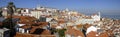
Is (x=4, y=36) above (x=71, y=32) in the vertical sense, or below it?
above

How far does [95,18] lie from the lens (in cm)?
9306

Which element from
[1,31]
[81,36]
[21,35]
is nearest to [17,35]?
[21,35]

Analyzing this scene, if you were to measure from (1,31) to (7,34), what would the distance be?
5.20 feet

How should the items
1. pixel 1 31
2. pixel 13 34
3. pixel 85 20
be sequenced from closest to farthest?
Answer: pixel 1 31 → pixel 13 34 → pixel 85 20

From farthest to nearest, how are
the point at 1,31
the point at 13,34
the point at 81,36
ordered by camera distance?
the point at 81,36, the point at 13,34, the point at 1,31

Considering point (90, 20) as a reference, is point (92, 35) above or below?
above

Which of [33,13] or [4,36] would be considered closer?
[4,36]

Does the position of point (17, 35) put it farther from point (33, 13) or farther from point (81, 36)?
point (33, 13)

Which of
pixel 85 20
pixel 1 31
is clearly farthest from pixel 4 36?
pixel 85 20

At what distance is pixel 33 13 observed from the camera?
85938mm

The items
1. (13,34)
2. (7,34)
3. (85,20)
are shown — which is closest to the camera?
(7,34)

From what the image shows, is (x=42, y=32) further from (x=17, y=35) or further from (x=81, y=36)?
(x=17, y=35)

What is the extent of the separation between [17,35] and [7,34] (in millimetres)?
1895

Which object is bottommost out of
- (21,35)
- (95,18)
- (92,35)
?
(95,18)
